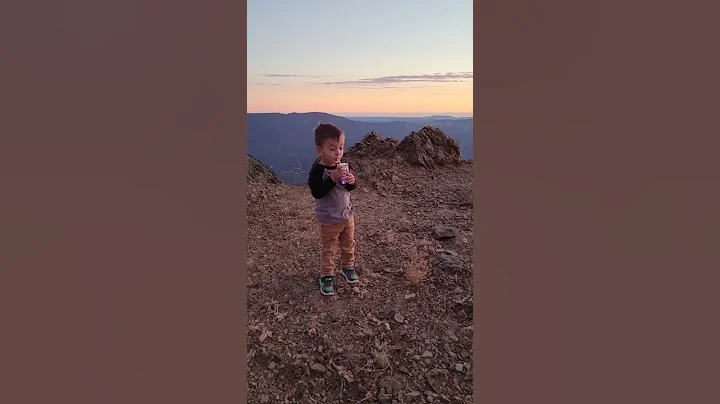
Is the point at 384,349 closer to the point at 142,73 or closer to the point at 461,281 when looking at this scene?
the point at 461,281

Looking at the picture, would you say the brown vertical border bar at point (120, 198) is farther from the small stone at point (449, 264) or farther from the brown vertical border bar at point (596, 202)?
the small stone at point (449, 264)

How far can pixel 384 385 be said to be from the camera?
260 centimetres

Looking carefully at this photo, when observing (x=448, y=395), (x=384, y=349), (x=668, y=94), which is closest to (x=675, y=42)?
(x=668, y=94)

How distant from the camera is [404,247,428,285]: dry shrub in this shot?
3596 mm

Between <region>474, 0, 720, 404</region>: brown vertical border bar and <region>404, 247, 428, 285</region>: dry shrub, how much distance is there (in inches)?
83.7

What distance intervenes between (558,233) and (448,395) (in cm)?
157

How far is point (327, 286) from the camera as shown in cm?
347

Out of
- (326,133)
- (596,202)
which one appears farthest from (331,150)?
(596,202)

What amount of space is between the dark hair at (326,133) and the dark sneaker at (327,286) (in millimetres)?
898

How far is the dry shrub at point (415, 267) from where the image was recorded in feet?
11.8

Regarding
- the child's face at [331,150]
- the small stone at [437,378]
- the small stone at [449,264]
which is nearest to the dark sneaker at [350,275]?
the small stone at [449,264]

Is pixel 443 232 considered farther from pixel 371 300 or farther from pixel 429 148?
pixel 429 148

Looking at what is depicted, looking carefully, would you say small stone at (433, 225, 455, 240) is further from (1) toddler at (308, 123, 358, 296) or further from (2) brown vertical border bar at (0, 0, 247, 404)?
(2) brown vertical border bar at (0, 0, 247, 404)

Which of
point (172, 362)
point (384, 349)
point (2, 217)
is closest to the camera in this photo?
point (2, 217)
